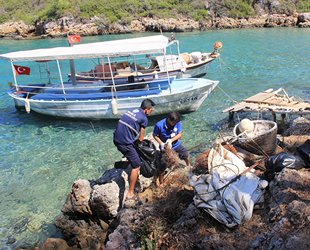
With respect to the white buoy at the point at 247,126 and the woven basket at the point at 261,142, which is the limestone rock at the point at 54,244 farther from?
the white buoy at the point at 247,126

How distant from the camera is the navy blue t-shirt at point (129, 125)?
15.0 ft

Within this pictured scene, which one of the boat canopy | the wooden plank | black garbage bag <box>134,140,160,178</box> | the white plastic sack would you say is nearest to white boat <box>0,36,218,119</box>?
the boat canopy

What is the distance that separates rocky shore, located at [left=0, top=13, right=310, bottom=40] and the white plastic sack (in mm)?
41096

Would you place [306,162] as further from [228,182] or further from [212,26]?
[212,26]

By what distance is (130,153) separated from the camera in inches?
187

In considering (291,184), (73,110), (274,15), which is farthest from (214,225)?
(274,15)

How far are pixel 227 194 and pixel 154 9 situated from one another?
49980mm

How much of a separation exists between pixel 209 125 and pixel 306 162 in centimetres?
532

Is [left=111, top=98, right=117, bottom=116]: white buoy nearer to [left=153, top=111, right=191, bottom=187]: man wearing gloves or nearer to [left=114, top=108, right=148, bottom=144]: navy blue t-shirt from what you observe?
[left=153, top=111, right=191, bottom=187]: man wearing gloves

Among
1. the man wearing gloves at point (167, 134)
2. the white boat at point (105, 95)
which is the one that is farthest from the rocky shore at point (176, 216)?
the white boat at point (105, 95)

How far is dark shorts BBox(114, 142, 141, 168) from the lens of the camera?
468 cm

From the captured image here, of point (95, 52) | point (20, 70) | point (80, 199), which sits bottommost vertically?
point (80, 199)

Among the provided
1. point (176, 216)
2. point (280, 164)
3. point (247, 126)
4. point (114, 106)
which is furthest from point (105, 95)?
point (280, 164)

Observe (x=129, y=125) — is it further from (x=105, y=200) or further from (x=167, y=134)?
(x=105, y=200)
